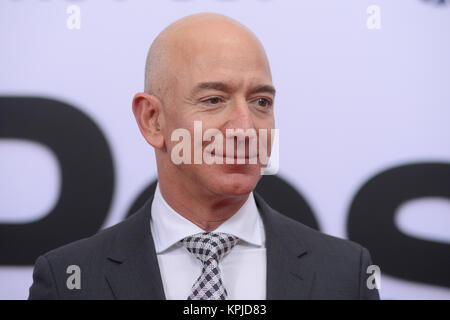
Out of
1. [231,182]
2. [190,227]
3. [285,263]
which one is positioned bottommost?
[285,263]

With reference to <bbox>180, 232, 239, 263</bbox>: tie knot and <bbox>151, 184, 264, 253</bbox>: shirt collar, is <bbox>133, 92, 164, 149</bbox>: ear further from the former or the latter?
<bbox>180, 232, 239, 263</bbox>: tie knot

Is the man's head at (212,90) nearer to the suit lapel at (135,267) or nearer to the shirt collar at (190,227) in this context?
the shirt collar at (190,227)

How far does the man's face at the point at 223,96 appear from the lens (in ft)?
5.79

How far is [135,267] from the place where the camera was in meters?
1.80

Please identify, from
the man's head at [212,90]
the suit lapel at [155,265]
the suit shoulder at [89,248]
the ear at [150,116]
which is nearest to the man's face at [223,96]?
the man's head at [212,90]

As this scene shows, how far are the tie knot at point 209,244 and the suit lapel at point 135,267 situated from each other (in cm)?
12

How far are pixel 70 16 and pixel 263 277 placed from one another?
4.97 ft

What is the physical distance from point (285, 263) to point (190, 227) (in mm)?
317

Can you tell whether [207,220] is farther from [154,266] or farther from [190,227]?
[154,266]

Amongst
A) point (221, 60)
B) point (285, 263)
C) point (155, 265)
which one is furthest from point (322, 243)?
point (221, 60)

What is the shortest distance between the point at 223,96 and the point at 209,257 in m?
0.49

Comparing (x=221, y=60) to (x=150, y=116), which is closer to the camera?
(x=221, y=60)

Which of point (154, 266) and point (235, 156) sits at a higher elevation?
point (235, 156)

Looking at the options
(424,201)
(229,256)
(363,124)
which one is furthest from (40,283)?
(424,201)
